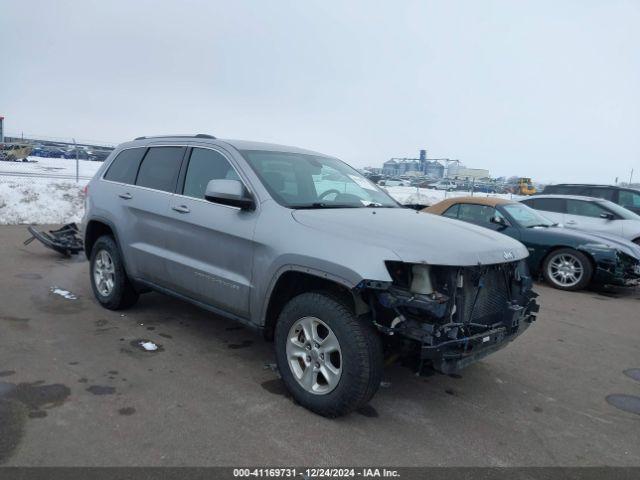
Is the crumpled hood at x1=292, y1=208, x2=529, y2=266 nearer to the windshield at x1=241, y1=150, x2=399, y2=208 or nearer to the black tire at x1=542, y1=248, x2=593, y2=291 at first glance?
the windshield at x1=241, y1=150, x2=399, y2=208

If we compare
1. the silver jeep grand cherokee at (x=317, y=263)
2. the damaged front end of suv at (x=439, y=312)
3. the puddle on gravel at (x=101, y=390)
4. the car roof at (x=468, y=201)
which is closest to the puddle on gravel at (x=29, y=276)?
the silver jeep grand cherokee at (x=317, y=263)

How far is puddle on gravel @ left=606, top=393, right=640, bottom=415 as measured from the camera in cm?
397

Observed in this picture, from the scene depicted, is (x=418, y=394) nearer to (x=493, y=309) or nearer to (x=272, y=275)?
(x=493, y=309)

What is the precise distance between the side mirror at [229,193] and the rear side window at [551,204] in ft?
30.2

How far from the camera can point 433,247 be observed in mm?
3281

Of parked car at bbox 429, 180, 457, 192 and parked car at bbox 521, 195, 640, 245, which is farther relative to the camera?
parked car at bbox 429, 180, 457, 192

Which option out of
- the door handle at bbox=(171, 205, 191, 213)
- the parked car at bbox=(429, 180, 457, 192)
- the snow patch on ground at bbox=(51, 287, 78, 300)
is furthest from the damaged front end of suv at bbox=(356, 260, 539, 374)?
the parked car at bbox=(429, 180, 457, 192)

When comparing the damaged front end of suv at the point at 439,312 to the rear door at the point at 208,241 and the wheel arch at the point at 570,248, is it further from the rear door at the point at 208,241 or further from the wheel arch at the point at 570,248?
the wheel arch at the point at 570,248

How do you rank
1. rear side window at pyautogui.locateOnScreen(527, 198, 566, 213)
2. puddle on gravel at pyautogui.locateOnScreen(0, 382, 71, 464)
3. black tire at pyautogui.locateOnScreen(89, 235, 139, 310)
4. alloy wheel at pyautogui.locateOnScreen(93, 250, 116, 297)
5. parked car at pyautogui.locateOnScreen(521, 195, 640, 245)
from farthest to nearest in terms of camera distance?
1. rear side window at pyautogui.locateOnScreen(527, 198, 566, 213)
2. parked car at pyautogui.locateOnScreen(521, 195, 640, 245)
3. alloy wheel at pyautogui.locateOnScreen(93, 250, 116, 297)
4. black tire at pyautogui.locateOnScreen(89, 235, 139, 310)
5. puddle on gravel at pyautogui.locateOnScreen(0, 382, 71, 464)

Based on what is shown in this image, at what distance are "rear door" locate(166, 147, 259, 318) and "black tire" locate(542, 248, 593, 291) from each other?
6272mm

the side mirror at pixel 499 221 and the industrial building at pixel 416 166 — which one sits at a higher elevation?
the industrial building at pixel 416 166

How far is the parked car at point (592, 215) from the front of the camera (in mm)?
10320

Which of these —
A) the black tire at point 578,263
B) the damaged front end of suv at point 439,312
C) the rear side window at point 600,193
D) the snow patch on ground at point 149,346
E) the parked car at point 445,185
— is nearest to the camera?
the damaged front end of suv at point 439,312

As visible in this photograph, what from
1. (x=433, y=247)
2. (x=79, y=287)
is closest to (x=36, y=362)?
(x=79, y=287)
